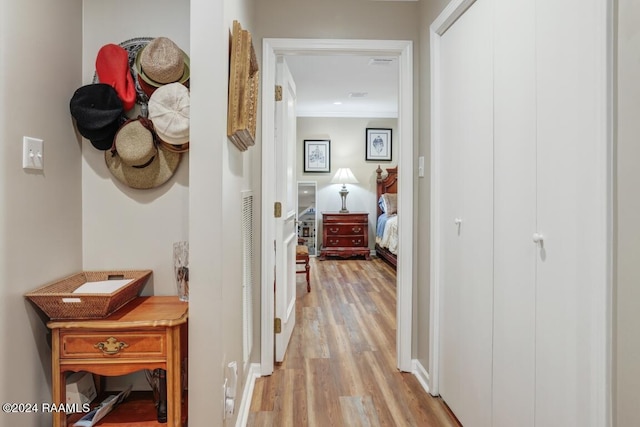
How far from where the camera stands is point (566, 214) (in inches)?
46.6

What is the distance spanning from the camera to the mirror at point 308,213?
6992 millimetres

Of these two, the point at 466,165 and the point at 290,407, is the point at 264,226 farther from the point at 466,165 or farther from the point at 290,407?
the point at 466,165

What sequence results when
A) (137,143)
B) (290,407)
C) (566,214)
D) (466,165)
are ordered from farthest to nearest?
(290,407)
(466,165)
(137,143)
(566,214)

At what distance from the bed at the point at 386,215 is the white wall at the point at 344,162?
0.20 metres

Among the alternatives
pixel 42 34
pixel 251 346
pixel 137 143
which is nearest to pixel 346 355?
pixel 251 346

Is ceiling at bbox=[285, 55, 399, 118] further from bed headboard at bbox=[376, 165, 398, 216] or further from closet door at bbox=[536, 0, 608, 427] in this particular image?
closet door at bbox=[536, 0, 608, 427]

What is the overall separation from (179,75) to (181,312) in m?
1.03

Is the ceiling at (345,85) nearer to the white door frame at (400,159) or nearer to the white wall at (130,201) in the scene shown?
the white door frame at (400,159)

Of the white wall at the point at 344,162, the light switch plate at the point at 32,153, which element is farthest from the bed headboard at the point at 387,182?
the light switch plate at the point at 32,153

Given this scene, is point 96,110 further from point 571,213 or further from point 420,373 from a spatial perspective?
point 420,373

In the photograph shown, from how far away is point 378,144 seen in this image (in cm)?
725

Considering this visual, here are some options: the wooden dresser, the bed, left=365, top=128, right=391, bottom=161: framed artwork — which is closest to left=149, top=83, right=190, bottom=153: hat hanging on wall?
the bed

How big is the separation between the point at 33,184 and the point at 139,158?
40 centimetres

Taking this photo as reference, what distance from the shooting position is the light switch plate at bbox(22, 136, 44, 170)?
1.38 metres
